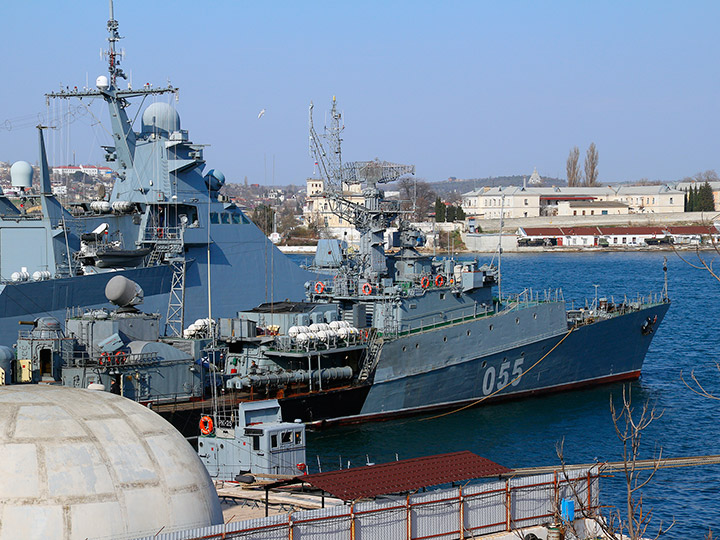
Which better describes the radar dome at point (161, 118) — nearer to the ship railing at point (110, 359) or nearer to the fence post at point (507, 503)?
the ship railing at point (110, 359)

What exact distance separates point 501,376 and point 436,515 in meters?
19.0

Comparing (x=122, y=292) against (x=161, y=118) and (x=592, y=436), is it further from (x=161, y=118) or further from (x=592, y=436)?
(x=592, y=436)

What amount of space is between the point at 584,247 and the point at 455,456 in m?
117

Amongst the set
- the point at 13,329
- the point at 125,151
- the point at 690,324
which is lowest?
the point at 690,324

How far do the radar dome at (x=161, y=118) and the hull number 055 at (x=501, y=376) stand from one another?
54.8ft

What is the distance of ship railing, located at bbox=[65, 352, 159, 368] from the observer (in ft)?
83.9

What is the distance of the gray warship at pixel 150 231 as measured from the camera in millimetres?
35281

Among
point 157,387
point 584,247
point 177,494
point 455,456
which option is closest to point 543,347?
point 157,387

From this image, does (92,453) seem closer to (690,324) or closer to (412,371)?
(412,371)

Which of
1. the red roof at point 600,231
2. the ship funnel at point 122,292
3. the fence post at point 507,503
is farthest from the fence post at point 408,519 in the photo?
the red roof at point 600,231

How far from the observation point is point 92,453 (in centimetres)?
1177

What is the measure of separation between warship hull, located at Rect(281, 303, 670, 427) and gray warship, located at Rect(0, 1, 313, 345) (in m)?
7.77

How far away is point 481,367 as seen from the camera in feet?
109

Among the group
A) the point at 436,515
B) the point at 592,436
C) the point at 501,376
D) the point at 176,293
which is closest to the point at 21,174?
the point at 176,293
